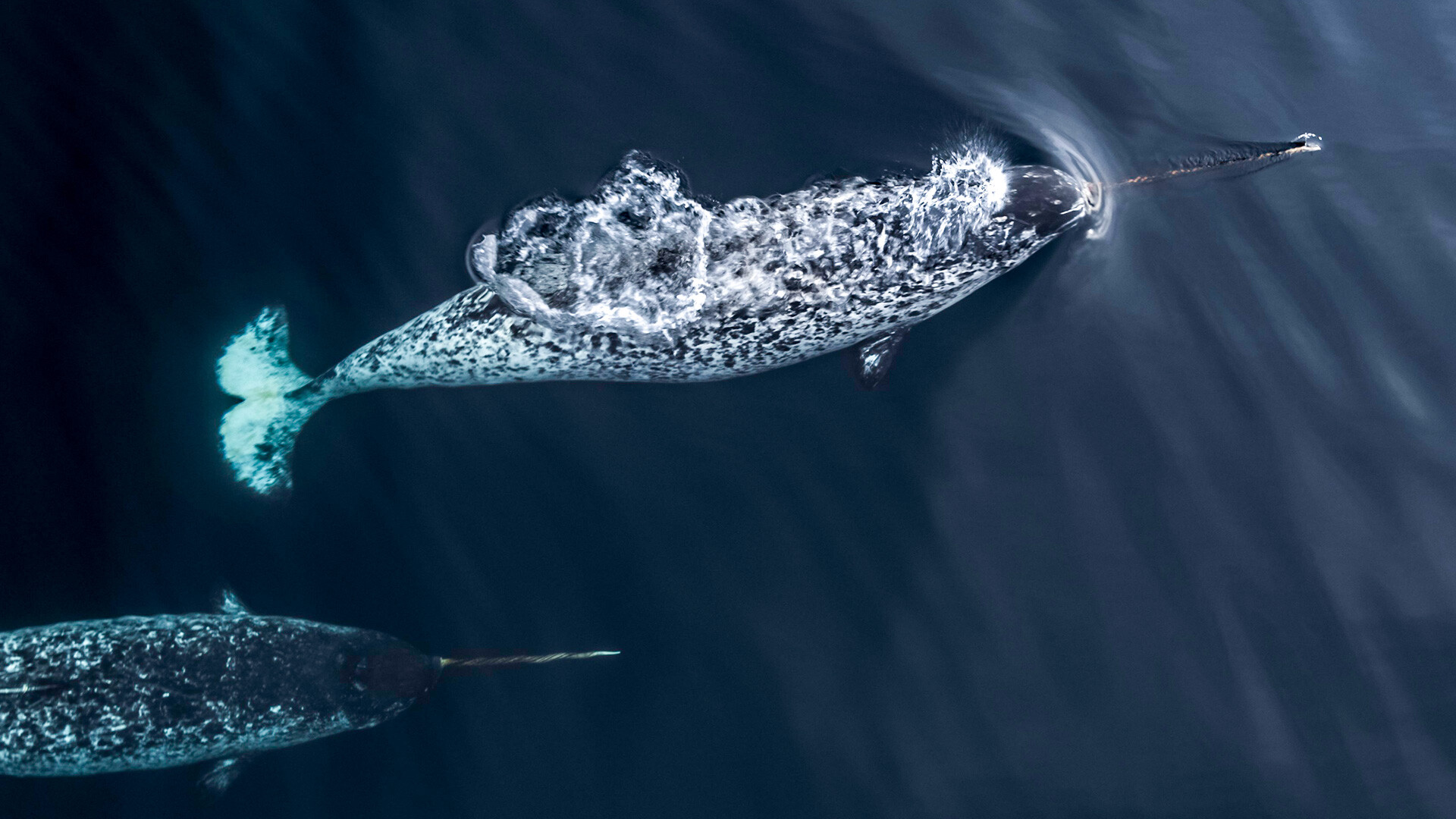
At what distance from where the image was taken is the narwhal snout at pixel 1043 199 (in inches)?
276

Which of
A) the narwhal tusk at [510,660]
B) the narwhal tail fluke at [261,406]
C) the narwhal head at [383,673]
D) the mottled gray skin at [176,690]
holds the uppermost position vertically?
the narwhal tail fluke at [261,406]

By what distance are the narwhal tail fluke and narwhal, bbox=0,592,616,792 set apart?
1334 millimetres

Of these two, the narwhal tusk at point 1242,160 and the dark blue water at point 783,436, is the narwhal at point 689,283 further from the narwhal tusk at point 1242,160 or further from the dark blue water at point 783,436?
the dark blue water at point 783,436

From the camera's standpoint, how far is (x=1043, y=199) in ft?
23.0

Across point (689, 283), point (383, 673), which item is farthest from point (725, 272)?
point (383, 673)

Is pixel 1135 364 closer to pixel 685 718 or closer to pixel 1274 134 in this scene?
pixel 1274 134

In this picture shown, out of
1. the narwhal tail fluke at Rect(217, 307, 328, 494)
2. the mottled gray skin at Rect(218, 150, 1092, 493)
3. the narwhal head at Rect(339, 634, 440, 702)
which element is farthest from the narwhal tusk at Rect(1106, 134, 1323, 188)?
the narwhal tail fluke at Rect(217, 307, 328, 494)

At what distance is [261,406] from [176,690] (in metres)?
2.60

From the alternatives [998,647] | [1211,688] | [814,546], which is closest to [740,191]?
[814,546]

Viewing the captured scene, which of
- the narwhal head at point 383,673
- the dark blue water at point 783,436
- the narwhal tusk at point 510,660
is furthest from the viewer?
the narwhal tusk at point 510,660

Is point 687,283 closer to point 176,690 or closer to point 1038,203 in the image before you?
point 1038,203

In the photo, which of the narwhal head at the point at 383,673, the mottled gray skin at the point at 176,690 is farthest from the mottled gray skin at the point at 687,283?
the narwhal head at the point at 383,673

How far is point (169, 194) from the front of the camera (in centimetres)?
A: 750

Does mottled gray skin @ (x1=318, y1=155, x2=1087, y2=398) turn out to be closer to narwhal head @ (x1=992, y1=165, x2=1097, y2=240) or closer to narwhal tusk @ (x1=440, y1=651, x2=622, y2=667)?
narwhal head @ (x1=992, y1=165, x2=1097, y2=240)
